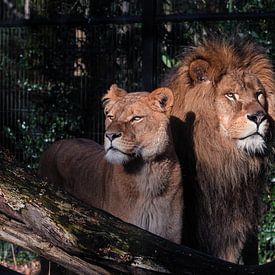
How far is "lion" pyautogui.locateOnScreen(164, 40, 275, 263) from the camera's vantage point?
5.33 metres

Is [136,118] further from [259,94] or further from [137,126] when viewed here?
[259,94]

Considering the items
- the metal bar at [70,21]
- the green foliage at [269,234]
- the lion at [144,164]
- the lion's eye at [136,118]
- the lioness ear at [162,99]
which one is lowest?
the green foliage at [269,234]

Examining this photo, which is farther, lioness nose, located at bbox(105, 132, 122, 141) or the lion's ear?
the lion's ear

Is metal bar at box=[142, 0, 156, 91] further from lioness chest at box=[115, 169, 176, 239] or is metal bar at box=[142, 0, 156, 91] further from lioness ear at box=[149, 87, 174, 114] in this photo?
lioness chest at box=[115, 169, 176, 239]

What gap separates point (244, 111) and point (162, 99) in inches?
20.0

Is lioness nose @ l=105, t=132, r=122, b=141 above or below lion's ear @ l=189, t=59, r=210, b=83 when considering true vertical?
below

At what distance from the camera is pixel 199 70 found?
5453mm

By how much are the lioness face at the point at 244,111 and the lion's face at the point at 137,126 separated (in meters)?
0.39

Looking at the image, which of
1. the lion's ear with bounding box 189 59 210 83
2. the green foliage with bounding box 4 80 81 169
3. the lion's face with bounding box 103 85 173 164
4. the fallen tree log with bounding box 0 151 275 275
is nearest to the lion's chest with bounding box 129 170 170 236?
the lion's face with bounding box 103 85 173 164

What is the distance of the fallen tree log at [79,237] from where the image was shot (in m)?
2.69

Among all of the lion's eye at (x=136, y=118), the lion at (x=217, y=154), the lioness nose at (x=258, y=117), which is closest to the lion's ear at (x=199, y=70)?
the lion at (x=217, y=154)

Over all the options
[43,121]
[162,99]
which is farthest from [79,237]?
[43,121]

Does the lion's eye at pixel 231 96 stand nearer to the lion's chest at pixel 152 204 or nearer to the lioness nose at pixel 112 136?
the lion's chest at pixel 152 204

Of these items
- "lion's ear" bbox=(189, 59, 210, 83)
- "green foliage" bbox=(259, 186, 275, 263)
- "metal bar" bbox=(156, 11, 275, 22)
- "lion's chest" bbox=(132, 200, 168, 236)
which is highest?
"metal bar" bbox=(156, 11, 275, 22)
